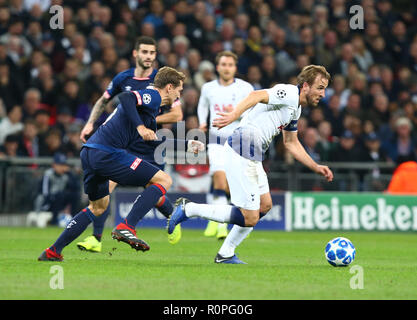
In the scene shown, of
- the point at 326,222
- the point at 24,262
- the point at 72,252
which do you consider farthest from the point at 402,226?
the point at 24,262

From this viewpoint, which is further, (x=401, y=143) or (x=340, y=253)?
(x=401, y=143)

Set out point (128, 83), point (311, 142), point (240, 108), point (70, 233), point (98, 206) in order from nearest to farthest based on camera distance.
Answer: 1. point (240, 108)
2. point (70, 233)
3. point (98, 206)
4. point (128, 83)
5. point (311, 142)

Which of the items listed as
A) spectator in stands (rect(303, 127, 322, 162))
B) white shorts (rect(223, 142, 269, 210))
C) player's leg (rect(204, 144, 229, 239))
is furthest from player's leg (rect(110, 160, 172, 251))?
spectator in stands (rect(303, 127, 322, 162))

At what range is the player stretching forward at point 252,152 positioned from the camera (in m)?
8.62

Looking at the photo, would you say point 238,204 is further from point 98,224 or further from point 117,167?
point 98,224

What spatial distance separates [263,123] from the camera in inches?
348

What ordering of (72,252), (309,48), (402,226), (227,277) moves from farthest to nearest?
(309,48)
(402,226)
(72,252)
(227,277)

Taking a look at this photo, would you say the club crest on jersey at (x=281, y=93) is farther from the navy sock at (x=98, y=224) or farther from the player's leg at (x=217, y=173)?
the player's leg at (x=217, y=173)

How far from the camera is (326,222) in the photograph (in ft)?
53.3

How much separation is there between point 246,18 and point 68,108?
501 centimetres

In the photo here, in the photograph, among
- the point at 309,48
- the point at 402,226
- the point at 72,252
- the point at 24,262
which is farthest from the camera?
the point at 309,48

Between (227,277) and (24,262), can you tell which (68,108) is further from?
(227,277)

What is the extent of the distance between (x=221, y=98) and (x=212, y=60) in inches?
212

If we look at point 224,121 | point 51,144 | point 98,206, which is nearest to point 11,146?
point 51,144
